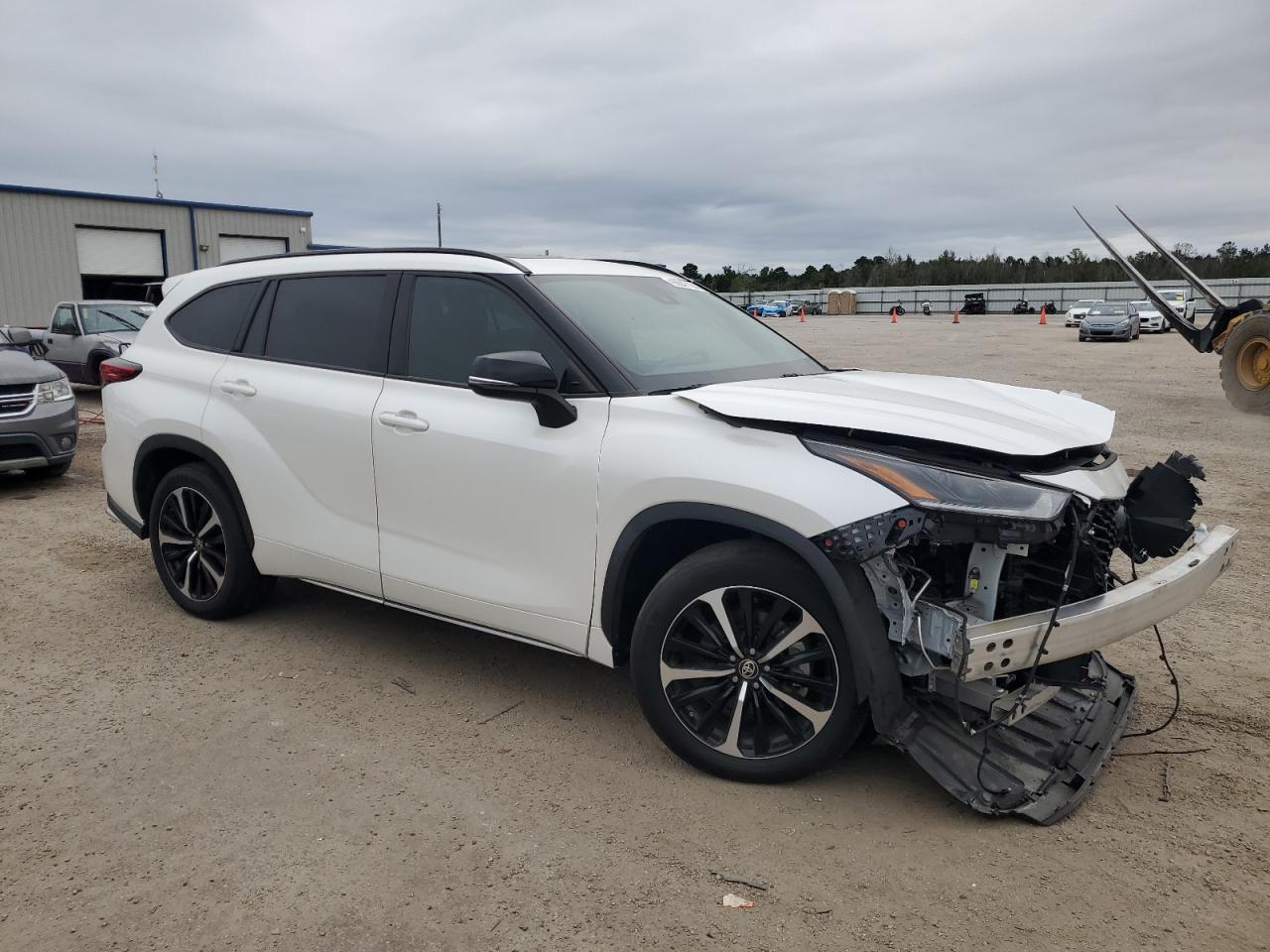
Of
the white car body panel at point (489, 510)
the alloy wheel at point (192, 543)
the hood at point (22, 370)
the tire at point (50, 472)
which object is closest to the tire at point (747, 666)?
the white car body panel at point (489, 510)

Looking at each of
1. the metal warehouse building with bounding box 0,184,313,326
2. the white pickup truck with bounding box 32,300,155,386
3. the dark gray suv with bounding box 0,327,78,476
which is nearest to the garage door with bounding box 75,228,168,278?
the metal warehouse building with bounding box 0,184,313,326

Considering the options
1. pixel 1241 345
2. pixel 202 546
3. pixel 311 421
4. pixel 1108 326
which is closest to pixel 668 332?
pixel 311 421

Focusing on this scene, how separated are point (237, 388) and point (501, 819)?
254 centimetres

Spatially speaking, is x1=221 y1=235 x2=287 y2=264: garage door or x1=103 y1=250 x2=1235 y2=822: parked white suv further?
x1=221 y1=235 x2=287 y2=264: garage door

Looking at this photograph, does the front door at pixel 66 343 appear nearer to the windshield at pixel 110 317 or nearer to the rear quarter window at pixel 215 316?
the windshield at pixel 110 317

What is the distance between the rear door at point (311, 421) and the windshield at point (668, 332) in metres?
0.92

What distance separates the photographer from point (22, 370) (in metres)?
8.37

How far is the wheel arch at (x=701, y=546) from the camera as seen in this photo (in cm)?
289

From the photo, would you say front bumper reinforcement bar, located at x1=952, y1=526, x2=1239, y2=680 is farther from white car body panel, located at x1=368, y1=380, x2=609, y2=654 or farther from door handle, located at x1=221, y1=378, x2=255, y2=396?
door handle, located at x1=221, y1=378, x2=255, y2=396

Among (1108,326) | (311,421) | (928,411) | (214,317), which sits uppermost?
(214,317)

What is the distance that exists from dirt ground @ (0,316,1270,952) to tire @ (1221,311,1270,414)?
8.44 metres

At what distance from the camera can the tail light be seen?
5.05 m

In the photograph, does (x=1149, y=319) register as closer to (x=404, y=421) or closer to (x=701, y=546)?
(x=701, y=546)

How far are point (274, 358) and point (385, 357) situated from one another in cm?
76
